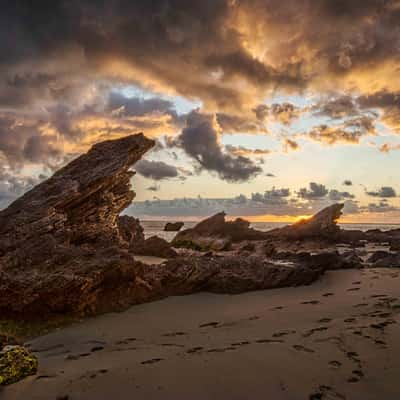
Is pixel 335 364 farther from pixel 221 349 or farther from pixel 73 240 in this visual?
pixel 73 240

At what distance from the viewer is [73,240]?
1146cm

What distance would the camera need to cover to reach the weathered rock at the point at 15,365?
5.45 m

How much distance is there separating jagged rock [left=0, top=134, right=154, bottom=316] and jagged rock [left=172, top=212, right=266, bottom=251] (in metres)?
24.3

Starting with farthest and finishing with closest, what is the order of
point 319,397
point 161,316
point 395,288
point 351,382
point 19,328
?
point 395,288 < point 161,316 < point 19,328 < point 351,382 < point 319,397

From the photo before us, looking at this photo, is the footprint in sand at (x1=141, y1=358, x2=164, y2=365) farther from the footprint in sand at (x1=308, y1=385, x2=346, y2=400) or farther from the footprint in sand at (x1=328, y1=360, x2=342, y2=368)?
the footprint in sand at (x1=328, y1=360, x2=342, y2=368)

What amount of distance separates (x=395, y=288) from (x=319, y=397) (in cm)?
750

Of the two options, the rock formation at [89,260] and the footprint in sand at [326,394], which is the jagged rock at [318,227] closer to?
the rock formation at [89,260]

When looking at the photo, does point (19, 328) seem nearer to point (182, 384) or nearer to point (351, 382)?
point (182, 384)

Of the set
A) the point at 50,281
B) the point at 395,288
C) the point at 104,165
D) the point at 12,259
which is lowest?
the point at 395,288

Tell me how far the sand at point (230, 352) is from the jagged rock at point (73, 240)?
2.96ft

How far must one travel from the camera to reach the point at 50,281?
8.82 metres

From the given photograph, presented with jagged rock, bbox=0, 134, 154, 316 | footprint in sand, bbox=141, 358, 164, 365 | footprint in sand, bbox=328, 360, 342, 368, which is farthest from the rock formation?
footprint in sand, bbox=328, 360, 342, 368

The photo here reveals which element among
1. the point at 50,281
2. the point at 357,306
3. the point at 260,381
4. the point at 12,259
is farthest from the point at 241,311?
the point at 12,259

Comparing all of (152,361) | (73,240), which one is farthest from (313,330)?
(73,240)
